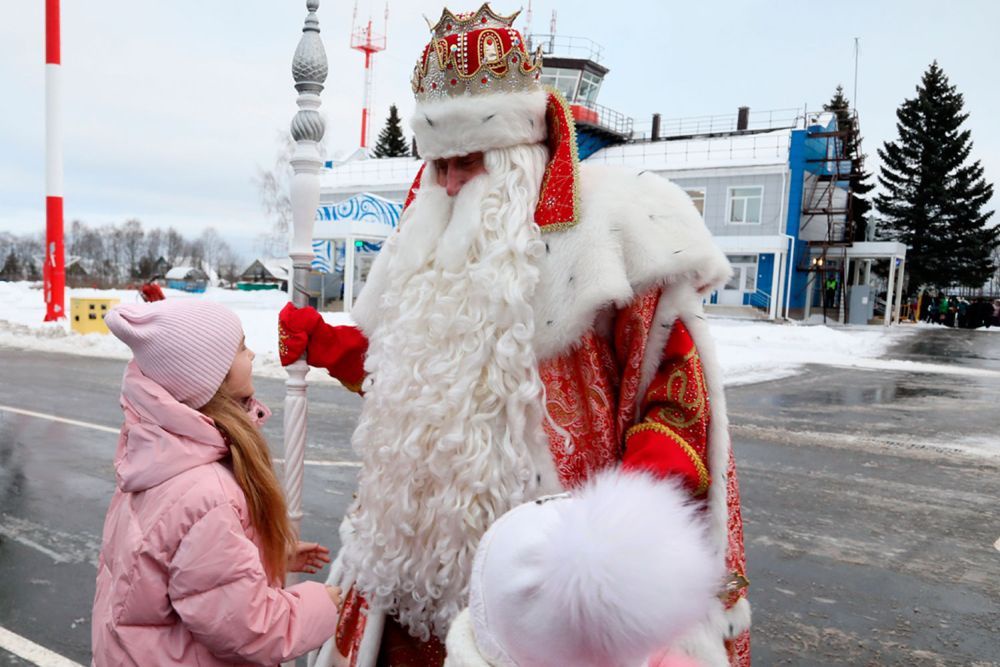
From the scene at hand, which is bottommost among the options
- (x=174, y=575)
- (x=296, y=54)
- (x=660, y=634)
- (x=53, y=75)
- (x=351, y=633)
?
(x=351, y=633)

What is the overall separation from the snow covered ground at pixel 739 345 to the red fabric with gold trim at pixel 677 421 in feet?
32.7

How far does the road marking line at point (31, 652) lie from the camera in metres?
3.09

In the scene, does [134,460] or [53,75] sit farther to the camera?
[53,75]

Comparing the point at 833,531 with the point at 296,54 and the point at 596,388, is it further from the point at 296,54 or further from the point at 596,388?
the point at 296,54

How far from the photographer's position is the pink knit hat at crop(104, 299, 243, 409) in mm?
1782

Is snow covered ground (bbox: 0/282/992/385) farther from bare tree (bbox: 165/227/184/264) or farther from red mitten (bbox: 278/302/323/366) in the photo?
bare tree (bbox: 165/227/184/264)

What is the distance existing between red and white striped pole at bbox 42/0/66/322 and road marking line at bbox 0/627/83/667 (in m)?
15.8

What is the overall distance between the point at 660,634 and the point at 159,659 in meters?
1.20

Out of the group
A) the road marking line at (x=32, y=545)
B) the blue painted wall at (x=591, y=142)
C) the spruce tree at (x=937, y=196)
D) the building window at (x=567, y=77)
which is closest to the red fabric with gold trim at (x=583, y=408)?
the road marking line at (x=32, y=545)

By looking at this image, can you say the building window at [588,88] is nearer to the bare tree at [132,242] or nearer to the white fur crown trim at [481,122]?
the white fur crown trim at [481,122]

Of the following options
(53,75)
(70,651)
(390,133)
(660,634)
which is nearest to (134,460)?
(660,634)

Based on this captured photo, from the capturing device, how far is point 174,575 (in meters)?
1.67

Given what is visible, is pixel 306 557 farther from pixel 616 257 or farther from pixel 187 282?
pixel 187 282

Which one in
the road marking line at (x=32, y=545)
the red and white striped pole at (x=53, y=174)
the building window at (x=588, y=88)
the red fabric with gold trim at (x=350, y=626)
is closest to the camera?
the red fabric with gold trim at (x=350, y=626)
